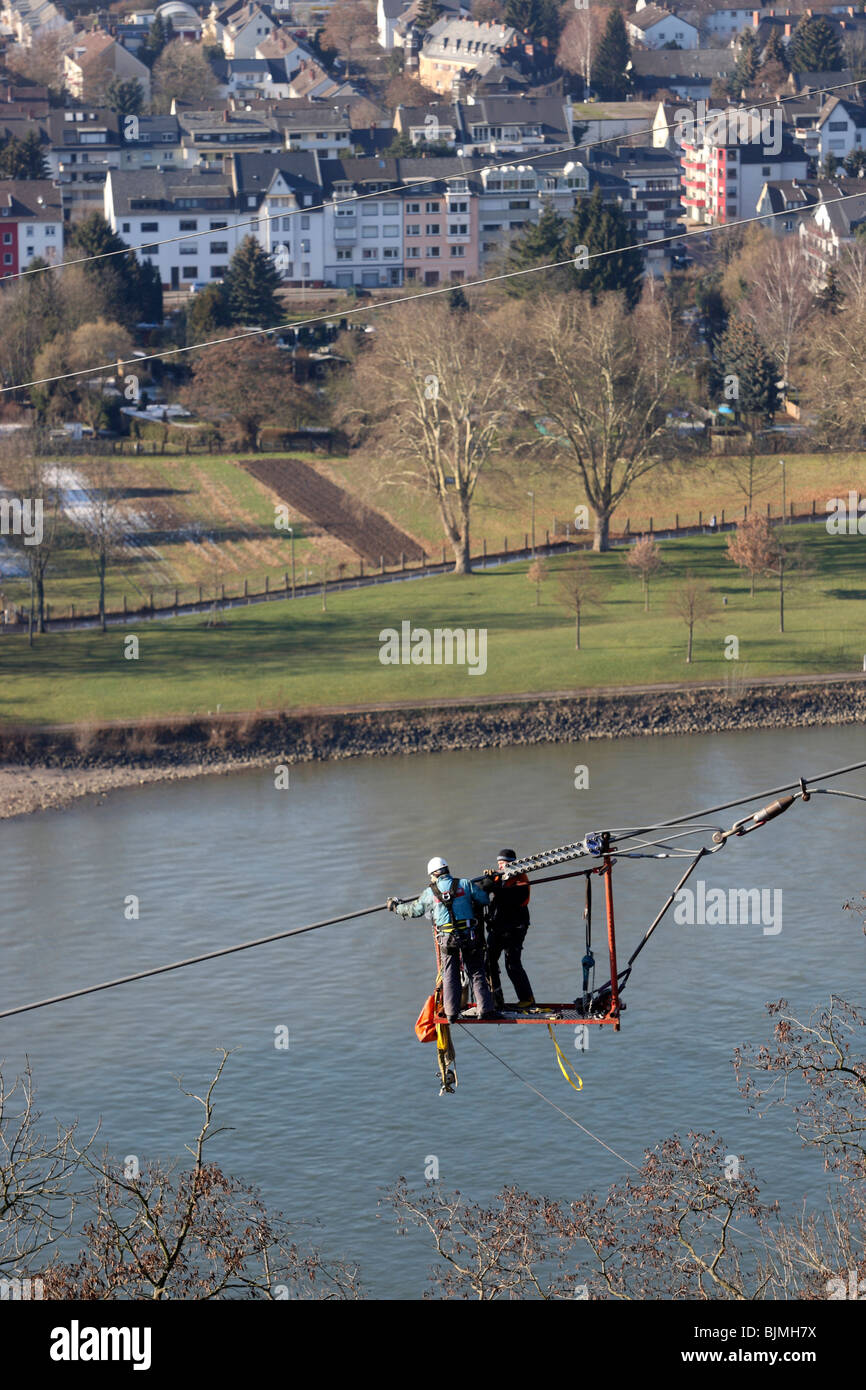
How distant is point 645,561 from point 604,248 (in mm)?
27456

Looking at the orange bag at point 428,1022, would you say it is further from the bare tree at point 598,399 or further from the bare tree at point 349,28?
the bare tree at point 349,28

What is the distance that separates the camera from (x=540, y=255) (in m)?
83.3

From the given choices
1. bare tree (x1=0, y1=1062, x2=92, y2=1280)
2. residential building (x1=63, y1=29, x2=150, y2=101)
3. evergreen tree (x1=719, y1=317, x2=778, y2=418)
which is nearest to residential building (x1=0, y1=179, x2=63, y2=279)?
evergreen tree (x1=719, y1=317, x2=778, y2=418)

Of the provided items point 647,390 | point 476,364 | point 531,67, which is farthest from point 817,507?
point 531,67

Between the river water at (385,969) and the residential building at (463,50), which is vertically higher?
the residential building at (463,50)

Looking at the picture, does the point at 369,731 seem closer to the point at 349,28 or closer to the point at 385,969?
the point at 385,969

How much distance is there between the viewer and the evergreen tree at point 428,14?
167000 millimetres

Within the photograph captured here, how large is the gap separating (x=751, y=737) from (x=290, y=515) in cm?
2042

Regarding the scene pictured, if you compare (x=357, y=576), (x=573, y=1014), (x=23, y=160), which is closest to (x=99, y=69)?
(x=23, y=160)

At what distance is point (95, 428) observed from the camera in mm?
74562

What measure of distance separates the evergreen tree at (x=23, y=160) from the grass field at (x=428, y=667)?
200 ft

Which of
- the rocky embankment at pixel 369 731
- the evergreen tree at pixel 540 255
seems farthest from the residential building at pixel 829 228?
the rocky embankment at pixel 369 731

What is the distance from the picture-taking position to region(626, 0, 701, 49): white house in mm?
164500

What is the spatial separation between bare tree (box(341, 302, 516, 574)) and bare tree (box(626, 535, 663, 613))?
17.2 ft
